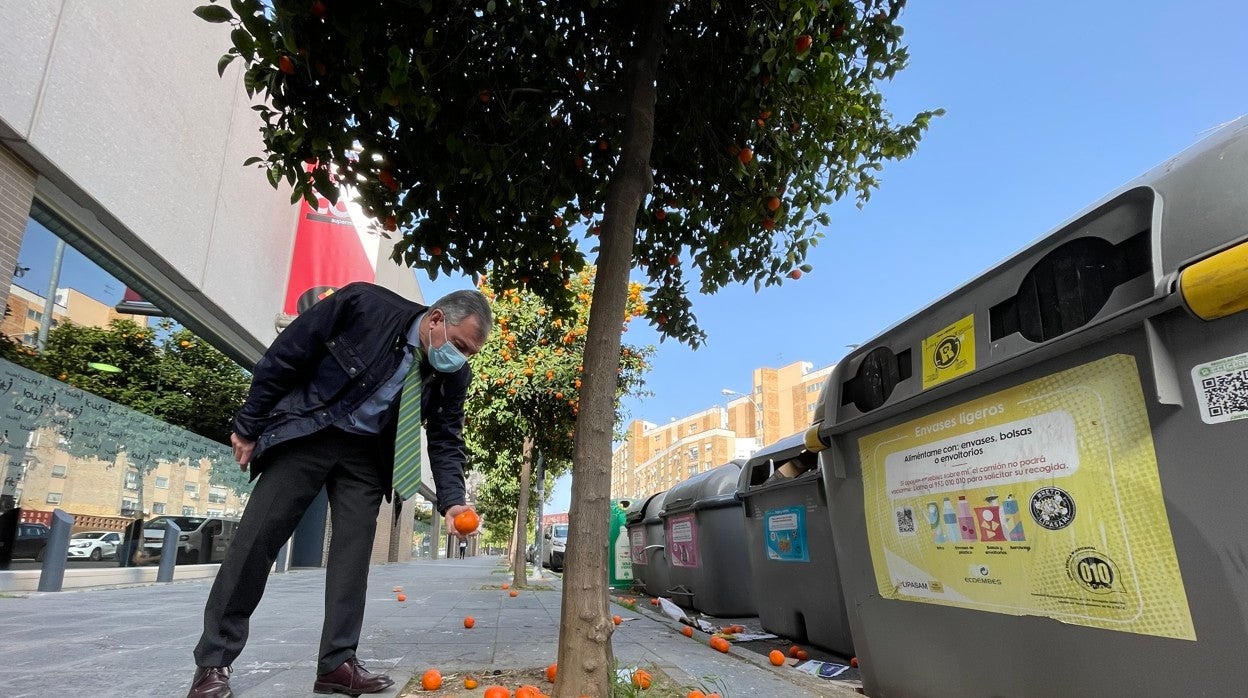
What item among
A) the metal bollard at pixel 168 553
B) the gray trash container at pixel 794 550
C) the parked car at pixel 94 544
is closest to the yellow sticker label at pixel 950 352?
the gray trash container at pixel 794 550

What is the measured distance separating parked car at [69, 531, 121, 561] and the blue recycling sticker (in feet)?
25.9

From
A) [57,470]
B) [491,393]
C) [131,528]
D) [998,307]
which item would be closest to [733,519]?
[998,307]

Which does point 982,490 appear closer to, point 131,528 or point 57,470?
point 57,470

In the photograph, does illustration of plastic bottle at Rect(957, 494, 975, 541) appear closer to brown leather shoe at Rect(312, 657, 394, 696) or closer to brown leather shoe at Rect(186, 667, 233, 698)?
brown leather shoe at Rect(312, 657, 394, 696)

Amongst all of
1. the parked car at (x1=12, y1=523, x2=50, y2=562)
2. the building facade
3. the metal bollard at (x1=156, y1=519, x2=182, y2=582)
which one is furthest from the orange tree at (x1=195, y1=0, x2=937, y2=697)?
the building facade

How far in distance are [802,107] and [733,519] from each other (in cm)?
408

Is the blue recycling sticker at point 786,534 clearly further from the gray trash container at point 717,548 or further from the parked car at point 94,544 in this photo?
the parked car at point 94,544

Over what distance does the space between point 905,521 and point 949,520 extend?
248mm

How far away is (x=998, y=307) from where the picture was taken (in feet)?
7.43

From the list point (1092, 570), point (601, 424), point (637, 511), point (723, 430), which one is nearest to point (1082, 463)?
point (1092, 570)

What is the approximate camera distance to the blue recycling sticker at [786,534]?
441 cm

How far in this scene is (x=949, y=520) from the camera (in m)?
2.41

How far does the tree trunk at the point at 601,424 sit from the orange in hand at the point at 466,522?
0.41 metres

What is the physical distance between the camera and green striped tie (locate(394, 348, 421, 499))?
2.72 metres
